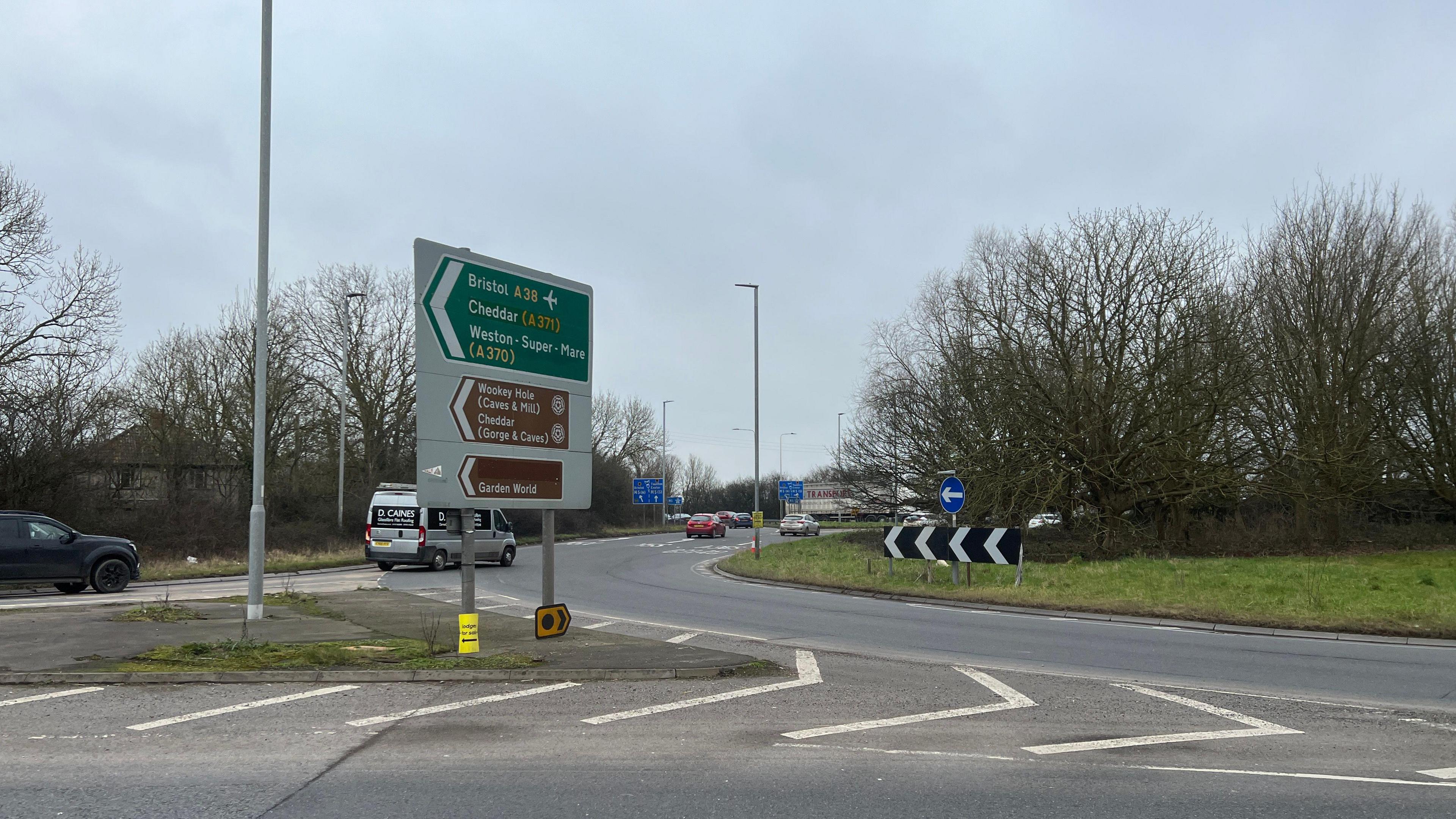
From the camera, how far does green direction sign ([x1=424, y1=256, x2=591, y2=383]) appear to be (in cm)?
1102

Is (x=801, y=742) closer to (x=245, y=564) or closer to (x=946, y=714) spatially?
(x=946, y=714)

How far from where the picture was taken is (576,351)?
1271cm

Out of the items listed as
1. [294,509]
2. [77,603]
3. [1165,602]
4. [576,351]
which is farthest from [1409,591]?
[294,509]

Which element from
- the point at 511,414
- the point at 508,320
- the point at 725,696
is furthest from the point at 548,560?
the point at 725,696

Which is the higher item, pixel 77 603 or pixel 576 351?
pixel 576 351

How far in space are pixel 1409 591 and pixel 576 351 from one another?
16476mm

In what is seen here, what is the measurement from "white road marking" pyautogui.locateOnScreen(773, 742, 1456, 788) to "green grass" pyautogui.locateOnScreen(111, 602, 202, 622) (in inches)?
413

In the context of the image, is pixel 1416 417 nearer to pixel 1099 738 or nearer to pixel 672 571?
pixel 672 571

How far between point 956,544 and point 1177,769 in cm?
1391

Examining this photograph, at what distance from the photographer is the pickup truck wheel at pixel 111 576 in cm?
2033

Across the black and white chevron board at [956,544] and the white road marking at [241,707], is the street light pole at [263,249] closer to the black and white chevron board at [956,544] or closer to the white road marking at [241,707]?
the white road marking at [241,707]

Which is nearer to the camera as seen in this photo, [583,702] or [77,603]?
[583,702]

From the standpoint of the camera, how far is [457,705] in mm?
8336

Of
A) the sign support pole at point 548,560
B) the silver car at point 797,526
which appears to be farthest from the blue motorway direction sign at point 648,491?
the sign support pole at point 548,560
